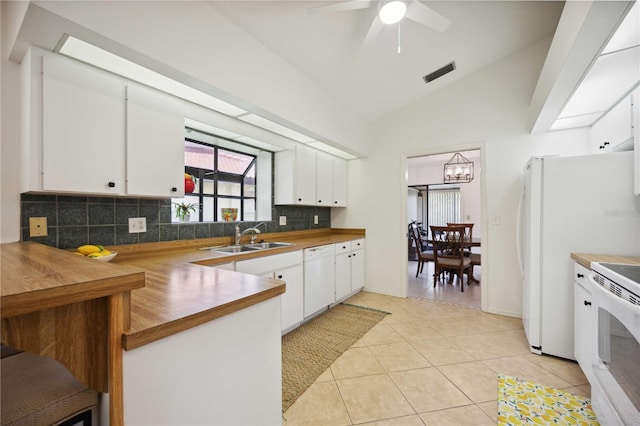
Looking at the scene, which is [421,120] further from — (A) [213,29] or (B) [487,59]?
(A) [213,29]

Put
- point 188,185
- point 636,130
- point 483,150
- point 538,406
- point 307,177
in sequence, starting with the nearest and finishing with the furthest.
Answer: point 538,406, point 636,130, point 188,185, point 483,150, point 307,177

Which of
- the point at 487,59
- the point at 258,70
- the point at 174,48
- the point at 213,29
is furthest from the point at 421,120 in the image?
the point at 174,48

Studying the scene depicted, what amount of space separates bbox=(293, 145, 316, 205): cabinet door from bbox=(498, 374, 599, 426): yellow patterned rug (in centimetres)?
248

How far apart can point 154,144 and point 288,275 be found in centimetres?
152

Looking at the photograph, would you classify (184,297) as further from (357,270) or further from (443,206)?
(443,206)

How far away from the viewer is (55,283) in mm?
567

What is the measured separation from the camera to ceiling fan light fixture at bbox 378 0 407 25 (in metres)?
1.78

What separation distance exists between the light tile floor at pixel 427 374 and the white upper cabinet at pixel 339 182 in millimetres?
1771

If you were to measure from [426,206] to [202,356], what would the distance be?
27.2ft

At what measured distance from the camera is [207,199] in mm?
2697

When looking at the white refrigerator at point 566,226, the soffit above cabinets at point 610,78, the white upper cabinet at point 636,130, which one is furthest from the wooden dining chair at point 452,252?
the white upper cabinet at point 636,130

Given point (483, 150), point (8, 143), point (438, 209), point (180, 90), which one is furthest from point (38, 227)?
point (438, 209)

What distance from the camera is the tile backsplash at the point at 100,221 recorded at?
5.19ft

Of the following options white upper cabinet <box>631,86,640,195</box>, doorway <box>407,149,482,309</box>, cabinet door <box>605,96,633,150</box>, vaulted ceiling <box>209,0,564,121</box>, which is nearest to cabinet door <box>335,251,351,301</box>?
doorway <box>407,149,482,309</box>
